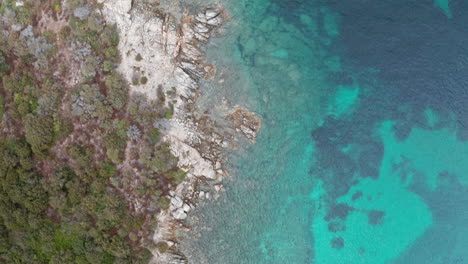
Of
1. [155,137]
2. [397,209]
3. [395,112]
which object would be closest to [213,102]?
[155,137]

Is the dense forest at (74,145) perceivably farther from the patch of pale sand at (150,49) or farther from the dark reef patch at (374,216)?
the dark reef patch at (374,216)

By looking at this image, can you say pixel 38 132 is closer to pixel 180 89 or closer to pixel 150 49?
pixel 150 49

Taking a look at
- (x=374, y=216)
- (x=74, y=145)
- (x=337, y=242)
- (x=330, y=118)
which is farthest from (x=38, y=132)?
(x=374, y=216)

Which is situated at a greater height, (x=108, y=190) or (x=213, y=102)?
(x=213, y=102)

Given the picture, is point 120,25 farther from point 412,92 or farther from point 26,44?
point 412,92

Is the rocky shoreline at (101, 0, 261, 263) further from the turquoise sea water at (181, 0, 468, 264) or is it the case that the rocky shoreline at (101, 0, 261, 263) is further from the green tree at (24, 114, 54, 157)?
the green tree at (24, 114, 54, 157)

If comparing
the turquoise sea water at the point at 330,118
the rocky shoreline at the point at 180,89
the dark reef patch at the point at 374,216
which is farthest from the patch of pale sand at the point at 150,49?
the dark reef patch at the point at 374,216
